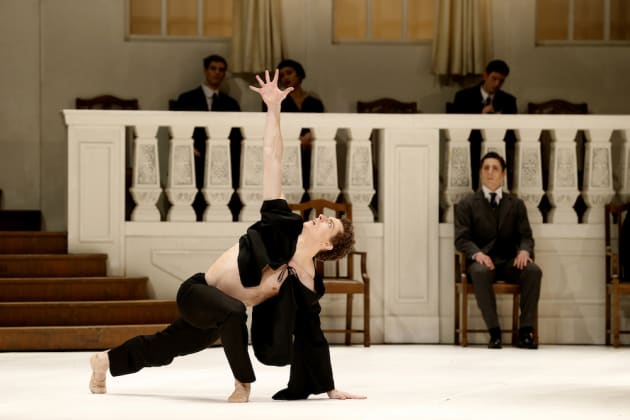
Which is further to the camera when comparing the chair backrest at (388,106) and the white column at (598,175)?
the chair backrest at (388,106)

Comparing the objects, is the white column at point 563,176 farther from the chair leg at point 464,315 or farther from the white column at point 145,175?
the white column at point 145,175

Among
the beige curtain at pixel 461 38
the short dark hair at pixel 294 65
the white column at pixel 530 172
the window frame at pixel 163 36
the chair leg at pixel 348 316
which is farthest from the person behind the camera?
the window frame at pixel 163 36

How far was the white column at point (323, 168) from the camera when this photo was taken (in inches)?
297

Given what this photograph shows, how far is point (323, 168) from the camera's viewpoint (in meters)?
7.54

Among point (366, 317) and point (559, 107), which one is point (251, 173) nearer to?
point (366, 317)

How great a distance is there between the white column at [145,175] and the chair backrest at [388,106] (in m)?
2.79

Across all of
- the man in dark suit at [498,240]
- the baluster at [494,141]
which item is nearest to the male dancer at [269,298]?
the man in dark suit at [498,240]

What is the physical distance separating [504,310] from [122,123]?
2701 mm

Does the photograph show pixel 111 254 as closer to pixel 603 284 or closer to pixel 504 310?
pixel 504 310

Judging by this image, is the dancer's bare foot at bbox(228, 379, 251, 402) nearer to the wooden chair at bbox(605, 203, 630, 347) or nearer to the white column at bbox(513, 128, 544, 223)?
the wooden chair at bbox(605, 203, 630, 347)

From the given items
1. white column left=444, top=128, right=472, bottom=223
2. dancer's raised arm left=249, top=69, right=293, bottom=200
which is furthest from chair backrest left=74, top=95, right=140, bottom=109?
dancer's raised arm left=249, top=69, right=293, bottom=200

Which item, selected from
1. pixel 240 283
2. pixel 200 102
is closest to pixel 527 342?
pixel 240 283

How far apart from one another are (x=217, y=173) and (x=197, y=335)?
9.29 feet

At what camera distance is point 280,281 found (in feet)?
15.2
